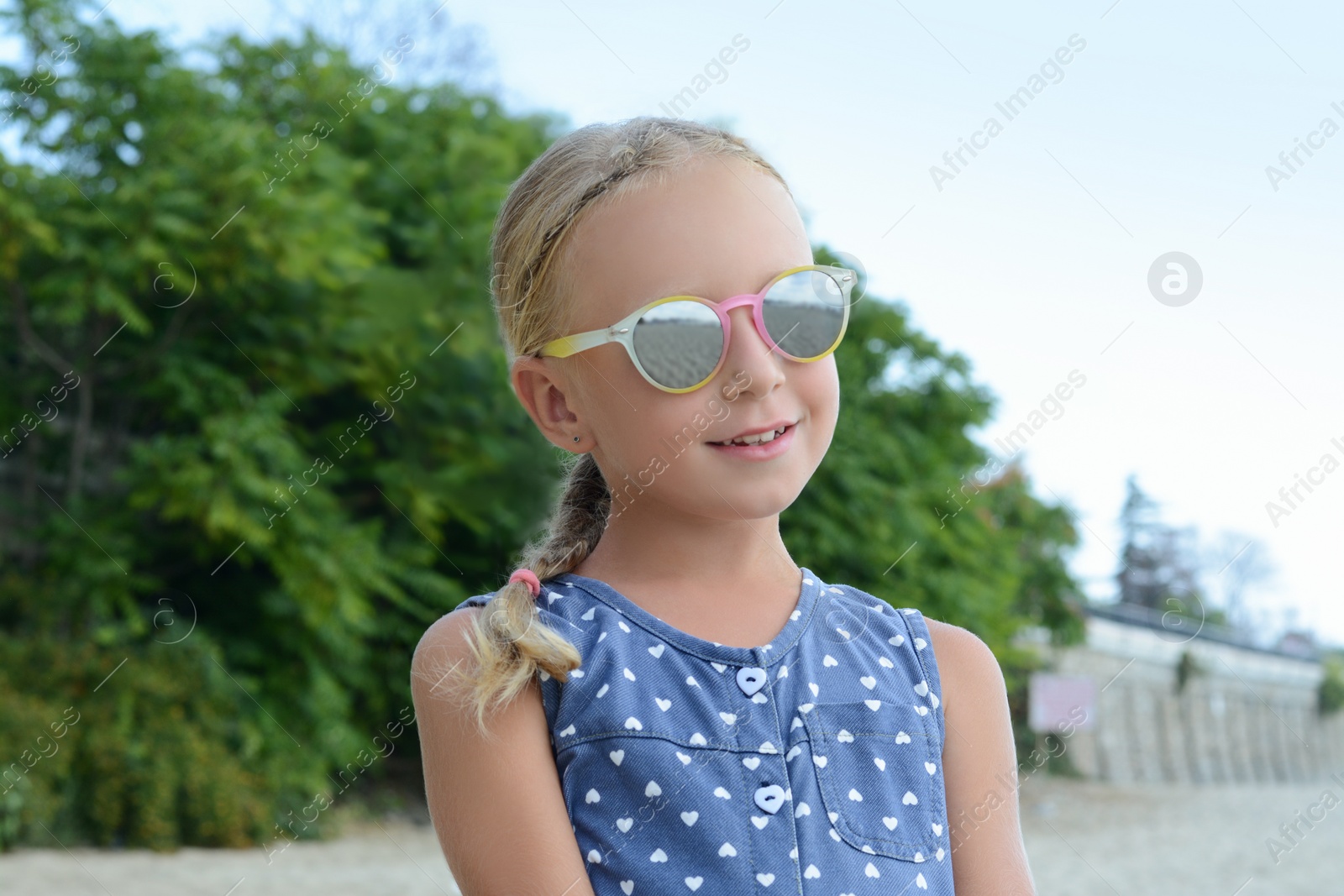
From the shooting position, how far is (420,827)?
427 inches

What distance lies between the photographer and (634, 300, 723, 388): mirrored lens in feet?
4.08

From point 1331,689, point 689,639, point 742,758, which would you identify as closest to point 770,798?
point 742,758

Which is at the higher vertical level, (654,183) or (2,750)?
(654,183)

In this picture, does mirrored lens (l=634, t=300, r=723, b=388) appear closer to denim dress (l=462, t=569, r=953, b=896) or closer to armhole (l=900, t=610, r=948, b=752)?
denim dress (l=462, t=569, r=953, b=896)

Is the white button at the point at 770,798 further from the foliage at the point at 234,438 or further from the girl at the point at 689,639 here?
the foliage at the point at 234,438

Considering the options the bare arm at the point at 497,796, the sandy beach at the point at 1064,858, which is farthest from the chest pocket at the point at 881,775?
Answer: the sandy beach at the point at 1064,858

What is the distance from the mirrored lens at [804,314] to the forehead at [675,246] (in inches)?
1.2

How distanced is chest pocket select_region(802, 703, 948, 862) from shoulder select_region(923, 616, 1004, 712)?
0.08 meters

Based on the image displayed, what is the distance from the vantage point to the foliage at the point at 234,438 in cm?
846

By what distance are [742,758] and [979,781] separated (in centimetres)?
30

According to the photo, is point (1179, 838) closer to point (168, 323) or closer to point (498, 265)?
point (168, 323)

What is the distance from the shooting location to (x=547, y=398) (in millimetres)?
1399

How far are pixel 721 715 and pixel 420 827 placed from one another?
34.1ft

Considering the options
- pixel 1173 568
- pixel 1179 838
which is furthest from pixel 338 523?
pixel 1173 568
